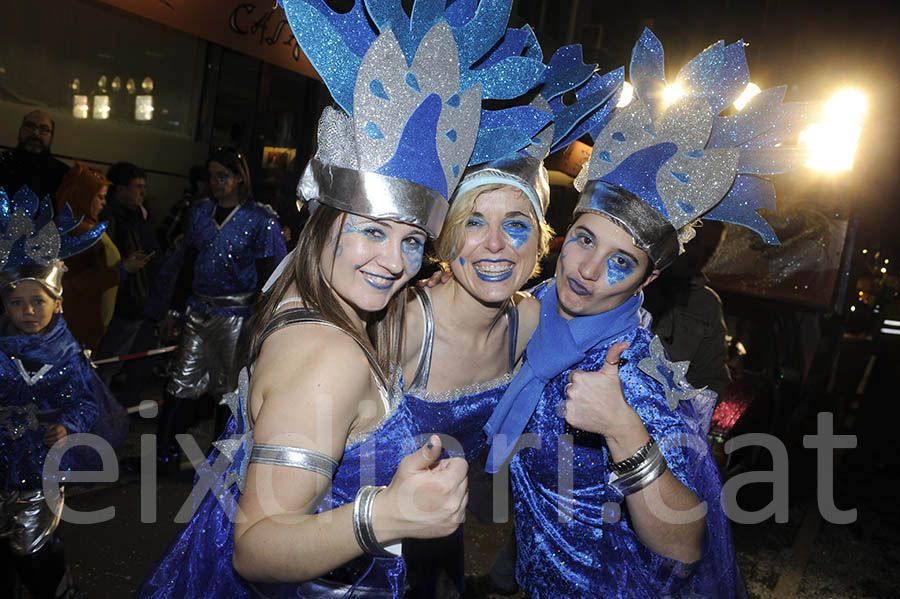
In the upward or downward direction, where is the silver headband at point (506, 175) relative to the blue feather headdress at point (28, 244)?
upward

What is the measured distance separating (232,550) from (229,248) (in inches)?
120

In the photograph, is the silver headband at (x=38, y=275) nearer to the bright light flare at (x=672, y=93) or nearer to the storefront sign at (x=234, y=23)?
the bright light flare at (x=672, y=93)

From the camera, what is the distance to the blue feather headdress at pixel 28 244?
9.12 feet

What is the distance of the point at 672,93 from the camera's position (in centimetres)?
213

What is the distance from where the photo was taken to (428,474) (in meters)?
1.39

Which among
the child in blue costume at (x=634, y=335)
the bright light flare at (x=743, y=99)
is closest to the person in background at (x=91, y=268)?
the child in blue costume at (x=634, y=335)

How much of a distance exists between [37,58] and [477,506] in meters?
6.86

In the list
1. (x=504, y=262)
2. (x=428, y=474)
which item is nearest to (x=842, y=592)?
(x=504, y=262)

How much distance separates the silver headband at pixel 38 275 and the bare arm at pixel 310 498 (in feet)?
6.45

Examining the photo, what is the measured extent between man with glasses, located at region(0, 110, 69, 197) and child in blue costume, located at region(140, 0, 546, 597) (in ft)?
13.2

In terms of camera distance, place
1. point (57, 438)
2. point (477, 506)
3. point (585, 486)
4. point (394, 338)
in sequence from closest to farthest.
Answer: point (394, 338)
point (585, 486)
point (57, 438)
point (477, 506)

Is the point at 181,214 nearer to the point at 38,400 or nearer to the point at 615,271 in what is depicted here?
the point at 38,400

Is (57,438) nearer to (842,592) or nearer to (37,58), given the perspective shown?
(842,592)

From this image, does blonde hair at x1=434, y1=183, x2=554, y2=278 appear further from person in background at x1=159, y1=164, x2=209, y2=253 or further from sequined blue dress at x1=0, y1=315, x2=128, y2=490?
person in background at x1=159, y1=164, x2=209, y2=253
